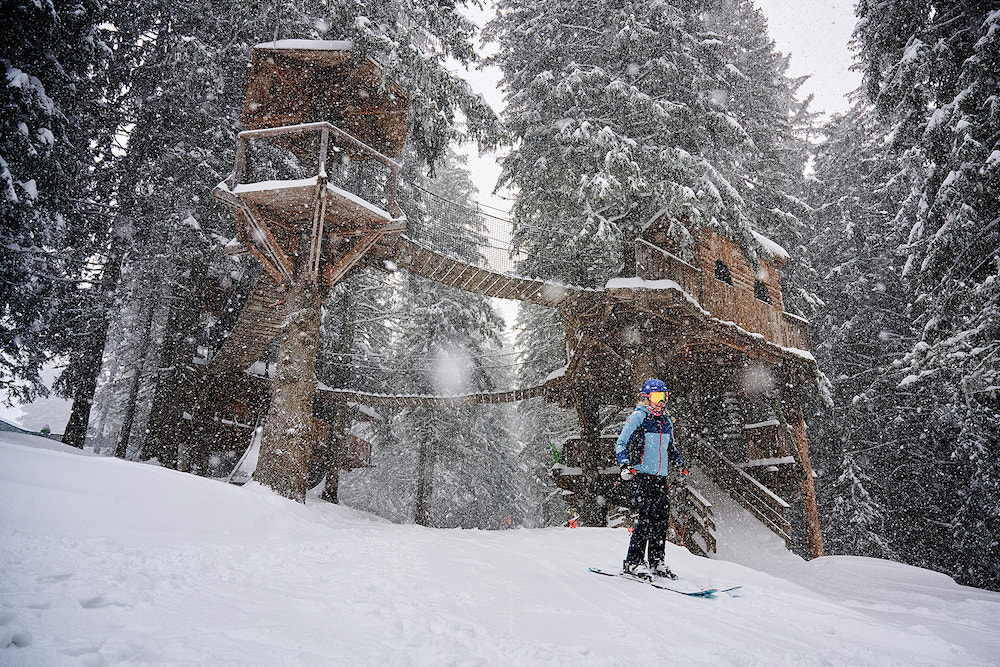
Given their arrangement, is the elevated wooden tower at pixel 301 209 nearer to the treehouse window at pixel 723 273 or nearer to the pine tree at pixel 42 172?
the pine tree at pixel 42 172

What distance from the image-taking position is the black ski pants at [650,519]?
5.26 m

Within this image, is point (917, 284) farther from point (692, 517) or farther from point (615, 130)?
point (615, 130)

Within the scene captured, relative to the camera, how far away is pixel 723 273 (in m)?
14.5

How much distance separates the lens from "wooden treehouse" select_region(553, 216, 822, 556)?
11977 mm

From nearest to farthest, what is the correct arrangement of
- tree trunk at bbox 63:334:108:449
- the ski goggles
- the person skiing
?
the person skiing, the ski goggles, tree trunk at bbox 63:334:108:449

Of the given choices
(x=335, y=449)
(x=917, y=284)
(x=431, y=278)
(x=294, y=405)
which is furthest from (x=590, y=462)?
(x=335, y=449)

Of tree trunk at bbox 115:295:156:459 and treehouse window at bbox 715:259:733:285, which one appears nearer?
treehouse window at bbox 715:259:733:285

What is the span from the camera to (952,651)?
127 inches

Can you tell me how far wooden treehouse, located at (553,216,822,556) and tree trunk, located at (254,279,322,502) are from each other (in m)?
6.20

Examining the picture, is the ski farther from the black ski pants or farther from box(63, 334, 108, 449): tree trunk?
box(63, 334, 108, 449): tree trunk

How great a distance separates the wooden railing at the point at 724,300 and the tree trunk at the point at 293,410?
712 cm

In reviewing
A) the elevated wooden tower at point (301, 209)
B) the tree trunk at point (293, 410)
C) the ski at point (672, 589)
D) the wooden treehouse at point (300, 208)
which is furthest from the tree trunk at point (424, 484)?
the ski at point (672, 589)

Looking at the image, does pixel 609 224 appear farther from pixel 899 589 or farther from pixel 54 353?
pixel 54 353

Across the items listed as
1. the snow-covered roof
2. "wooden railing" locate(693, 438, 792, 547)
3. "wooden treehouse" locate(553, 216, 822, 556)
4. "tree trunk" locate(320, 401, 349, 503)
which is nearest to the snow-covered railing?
the snow-covered roof
